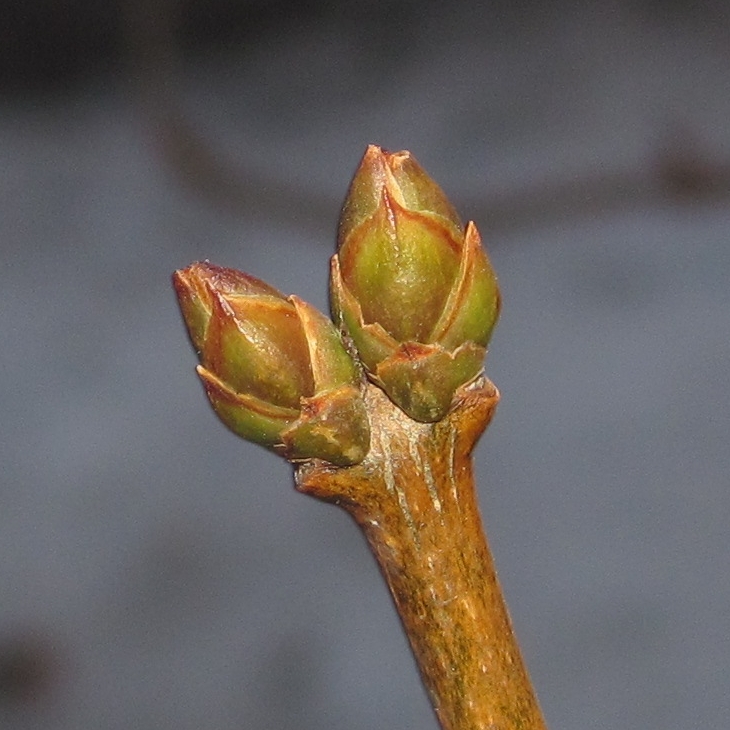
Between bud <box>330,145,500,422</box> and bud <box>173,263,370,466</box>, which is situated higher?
bud <box>330,145,500,422</box>

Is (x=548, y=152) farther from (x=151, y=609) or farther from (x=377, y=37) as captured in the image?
(x=151, y=609)

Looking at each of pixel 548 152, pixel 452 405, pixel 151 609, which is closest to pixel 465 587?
pixel 452 405

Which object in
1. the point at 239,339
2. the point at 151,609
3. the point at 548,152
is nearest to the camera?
the point at 239,339

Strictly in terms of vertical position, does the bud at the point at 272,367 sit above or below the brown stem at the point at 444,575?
above

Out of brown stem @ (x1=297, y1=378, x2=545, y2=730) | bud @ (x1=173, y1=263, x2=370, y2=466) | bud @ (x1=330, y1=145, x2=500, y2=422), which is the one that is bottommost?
brown stem @ (x1=297, y1=378, x2=545, y2=730)

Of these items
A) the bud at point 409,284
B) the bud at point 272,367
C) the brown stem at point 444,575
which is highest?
the bud at point 409,284
